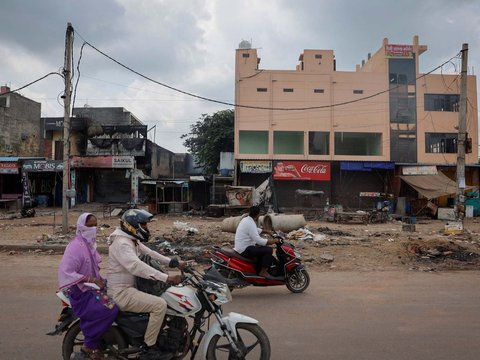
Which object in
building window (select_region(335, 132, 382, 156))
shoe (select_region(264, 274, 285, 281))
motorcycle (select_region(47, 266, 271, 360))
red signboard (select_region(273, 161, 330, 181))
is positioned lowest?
shoe (select_region(264, 274, 285, 281))

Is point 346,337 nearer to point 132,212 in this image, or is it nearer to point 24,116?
point 132,212

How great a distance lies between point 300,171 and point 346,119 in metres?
5.38

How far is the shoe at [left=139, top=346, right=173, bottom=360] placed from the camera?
3504 mm

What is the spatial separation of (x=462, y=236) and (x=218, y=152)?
23062 millimetres

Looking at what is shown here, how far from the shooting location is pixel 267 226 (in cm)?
805

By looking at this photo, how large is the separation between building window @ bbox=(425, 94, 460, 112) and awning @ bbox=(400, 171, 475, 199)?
562 cm

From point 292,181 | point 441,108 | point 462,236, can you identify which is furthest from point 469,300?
point 441,108

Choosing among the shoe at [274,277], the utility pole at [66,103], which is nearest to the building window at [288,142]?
the utility pole at [66,103]

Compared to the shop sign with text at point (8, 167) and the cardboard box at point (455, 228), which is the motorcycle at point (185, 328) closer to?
the cardboard box at point (455, 228)

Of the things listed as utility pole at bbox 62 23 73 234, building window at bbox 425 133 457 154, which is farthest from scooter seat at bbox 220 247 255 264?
building window at bbox 425 133 457 154

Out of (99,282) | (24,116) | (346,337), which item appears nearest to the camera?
(99,282)

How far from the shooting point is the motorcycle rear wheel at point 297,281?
7.00 metres

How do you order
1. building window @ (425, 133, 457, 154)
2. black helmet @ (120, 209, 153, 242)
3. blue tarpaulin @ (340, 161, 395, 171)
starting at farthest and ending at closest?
1. building window @ (425, 133, 457, 154)
2. blue tarpaulin @ (340, 161, 395, 171)
3. black helmet @ (120, 209, 153, 242)

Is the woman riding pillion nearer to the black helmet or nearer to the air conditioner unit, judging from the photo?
the black helmet
